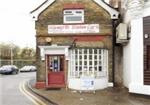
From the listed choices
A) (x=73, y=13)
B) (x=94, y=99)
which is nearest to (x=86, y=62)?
(x=73, y=13)

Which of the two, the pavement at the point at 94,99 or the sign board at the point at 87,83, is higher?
the sign board at the point at 87,83

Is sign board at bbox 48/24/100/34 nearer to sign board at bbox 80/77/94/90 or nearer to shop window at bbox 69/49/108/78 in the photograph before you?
shop window at bbox 69/49/108/78

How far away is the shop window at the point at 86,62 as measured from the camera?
29.5 meters

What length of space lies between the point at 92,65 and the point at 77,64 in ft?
3.39

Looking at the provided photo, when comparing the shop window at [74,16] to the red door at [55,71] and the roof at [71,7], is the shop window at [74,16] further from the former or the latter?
the red door at [55,71]

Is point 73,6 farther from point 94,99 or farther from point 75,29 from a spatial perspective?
point 94,99

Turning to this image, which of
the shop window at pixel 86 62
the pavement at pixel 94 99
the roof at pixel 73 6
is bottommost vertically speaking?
the pavement at pixel 94 99

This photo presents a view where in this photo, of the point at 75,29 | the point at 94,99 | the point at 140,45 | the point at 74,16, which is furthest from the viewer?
the point at 74,16

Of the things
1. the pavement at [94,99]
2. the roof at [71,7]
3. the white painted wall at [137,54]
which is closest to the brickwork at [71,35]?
the roof at [71,7]

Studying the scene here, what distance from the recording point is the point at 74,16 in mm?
30281

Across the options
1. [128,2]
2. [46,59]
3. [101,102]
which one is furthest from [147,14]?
[46,59]

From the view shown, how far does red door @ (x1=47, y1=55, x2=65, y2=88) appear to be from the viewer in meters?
29.9

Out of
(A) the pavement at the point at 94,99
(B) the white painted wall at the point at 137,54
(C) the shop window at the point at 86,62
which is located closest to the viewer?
(A) the pavement at the point at 94,99

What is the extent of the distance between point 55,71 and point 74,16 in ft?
13.3
